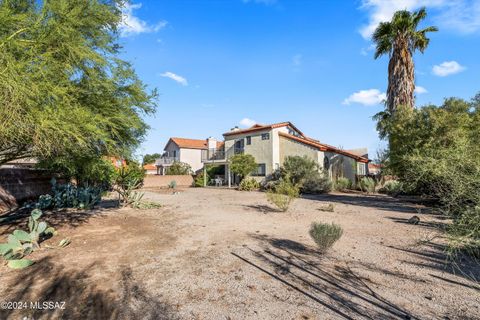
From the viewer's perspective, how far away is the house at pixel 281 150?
2703 cm

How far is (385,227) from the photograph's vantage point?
30.1 ft

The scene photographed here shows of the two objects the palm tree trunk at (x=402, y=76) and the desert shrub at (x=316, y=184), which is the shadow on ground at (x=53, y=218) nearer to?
the desert shrub at (x=316, y=184)

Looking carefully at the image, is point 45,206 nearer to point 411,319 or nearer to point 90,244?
point 90,244

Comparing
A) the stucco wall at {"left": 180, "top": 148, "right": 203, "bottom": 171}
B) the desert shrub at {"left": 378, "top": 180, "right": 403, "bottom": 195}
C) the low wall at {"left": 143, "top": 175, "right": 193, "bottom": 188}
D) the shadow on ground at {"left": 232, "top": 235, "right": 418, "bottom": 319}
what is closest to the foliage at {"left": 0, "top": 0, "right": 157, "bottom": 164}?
the shadow on ground at {"left": 232, "top": 235, "right": 418, "bottom": 319}

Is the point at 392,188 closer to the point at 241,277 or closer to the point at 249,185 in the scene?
the point at 249,185

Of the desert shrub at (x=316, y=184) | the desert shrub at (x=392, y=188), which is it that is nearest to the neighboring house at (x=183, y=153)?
the desert shrub at (x=316, y=184)

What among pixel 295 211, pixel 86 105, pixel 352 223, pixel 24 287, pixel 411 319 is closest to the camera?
pixel 411 319

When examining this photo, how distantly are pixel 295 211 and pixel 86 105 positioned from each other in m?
9.55

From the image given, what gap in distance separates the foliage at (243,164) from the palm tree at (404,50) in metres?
14.2

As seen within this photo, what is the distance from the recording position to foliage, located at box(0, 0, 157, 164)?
4660 mm

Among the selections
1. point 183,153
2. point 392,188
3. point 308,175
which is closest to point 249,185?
point 308,175

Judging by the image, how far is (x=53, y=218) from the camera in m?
10.1

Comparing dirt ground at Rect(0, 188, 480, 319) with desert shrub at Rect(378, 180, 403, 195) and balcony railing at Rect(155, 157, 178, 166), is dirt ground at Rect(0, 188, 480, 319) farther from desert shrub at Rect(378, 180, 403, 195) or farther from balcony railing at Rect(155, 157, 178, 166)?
balcony railing at Rect(155, 157, 178, 166)

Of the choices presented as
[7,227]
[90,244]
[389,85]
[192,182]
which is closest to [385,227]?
[90,244]
